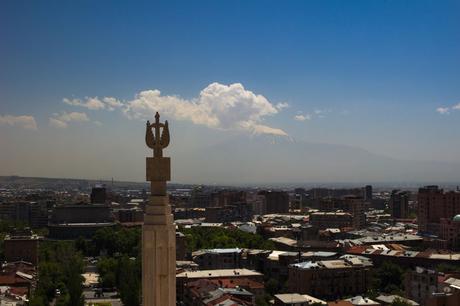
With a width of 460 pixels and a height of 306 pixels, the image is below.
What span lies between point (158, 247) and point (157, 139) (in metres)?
1.00

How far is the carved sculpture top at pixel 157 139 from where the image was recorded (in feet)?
17.8

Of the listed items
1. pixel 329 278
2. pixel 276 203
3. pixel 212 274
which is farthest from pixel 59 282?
pixel 276 203

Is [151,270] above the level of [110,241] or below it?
above

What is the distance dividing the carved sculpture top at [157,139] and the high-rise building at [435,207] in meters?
70.3

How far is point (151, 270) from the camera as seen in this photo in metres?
5.05

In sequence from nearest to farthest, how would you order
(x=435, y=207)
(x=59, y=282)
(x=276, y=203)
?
1. (x=59, y=282)
2. (x=435, y=207)
3. (x=276, y=203)

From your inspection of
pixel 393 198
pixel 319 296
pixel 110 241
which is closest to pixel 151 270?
pixel 319 296

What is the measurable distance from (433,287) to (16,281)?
25.6 meters

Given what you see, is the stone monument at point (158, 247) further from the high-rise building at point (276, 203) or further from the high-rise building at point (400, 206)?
the high-rise building at point (276, 203)

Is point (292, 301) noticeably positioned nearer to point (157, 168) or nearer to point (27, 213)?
point (157, 168)

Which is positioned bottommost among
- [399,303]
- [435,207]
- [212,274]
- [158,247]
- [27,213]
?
[212,274]

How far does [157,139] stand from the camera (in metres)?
5.44

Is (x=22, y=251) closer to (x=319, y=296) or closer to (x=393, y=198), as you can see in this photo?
(x=319, y=296)

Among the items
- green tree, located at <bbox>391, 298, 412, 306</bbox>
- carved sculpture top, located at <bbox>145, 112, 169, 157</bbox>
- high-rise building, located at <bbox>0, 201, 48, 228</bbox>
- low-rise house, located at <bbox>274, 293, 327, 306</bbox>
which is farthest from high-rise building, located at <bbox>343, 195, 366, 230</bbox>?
carved sculpture top, located at <bbox>145, 112, 169, 157</bbox>
